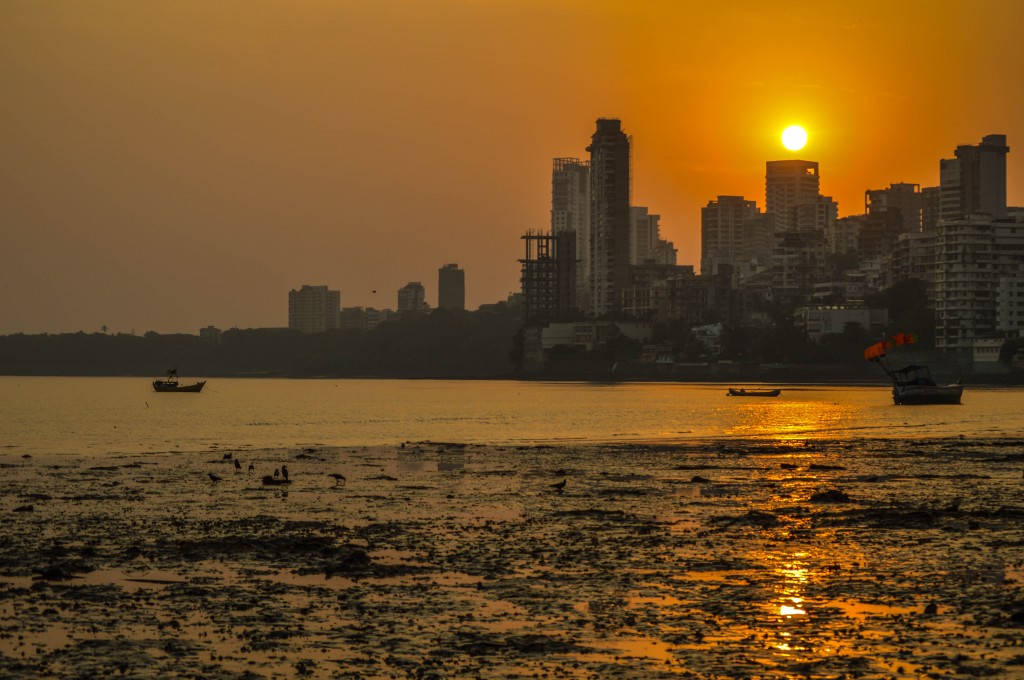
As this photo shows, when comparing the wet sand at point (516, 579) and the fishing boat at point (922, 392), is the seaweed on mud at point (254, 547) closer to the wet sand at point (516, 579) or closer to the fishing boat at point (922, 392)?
the wet sand at point (516, 579)

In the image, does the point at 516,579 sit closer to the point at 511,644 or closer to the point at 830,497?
the point at 511,644

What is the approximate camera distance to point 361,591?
24047 millimetres

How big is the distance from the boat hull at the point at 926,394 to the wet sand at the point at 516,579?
337 ft

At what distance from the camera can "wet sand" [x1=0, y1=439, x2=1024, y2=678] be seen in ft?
61.3

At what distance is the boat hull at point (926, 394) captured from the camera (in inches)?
5753

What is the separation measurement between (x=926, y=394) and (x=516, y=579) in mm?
132051

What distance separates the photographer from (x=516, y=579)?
82.6ft

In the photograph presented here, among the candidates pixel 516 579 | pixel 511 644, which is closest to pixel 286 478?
pixel 516 579

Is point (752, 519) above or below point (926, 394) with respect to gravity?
below

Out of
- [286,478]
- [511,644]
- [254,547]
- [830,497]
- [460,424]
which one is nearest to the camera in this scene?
[511,644]

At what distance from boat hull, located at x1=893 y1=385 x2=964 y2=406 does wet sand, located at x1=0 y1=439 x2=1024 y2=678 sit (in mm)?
102737

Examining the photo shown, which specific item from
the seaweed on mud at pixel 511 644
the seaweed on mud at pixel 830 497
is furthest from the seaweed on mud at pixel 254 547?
the seaweed on mud at pixel 830 497

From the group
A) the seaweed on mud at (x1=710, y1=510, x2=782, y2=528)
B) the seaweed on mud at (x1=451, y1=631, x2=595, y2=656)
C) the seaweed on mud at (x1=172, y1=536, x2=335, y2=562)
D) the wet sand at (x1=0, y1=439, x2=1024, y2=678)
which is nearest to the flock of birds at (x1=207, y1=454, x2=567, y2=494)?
the wet sand at (x1=0, y1=439, x2=1024, y2=678)

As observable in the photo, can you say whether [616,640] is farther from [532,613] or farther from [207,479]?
[207,479]
